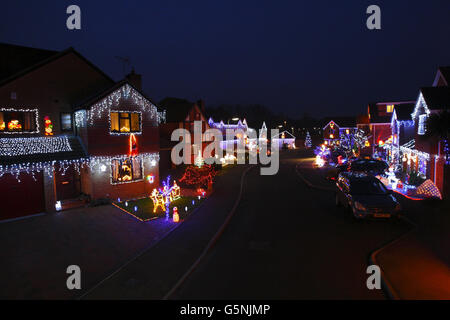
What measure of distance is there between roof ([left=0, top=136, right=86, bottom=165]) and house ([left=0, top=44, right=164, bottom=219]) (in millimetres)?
38

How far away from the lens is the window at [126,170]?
717 inches

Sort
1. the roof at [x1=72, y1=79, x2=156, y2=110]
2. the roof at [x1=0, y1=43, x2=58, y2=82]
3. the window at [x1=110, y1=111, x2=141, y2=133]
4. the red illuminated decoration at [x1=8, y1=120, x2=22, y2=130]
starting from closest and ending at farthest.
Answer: the red illuminated decoration at [x1=8, y1=120, x2=22, y2=130] < the roof at [x1=0, y1=43, x2=58, y2=82] < the roof at [x1=72, y1=79, x2=156, y2=110] < the window at [x1=110, y1=111, x2=141, y2=133]

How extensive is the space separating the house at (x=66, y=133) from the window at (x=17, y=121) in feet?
0.13

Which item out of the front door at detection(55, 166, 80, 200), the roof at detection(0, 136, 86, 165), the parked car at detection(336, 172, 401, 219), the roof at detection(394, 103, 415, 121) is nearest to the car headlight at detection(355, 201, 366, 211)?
the parked car at detection(336, 172, 401, 219)

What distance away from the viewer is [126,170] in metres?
18.8

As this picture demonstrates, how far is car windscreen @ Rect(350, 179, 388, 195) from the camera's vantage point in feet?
46.4

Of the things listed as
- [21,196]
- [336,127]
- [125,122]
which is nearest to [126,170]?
[125,122]

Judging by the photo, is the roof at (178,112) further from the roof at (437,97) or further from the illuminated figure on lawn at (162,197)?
the roof at (437,97)

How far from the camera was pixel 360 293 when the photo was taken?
736 cm

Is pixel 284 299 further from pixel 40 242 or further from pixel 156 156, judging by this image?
pixel 156 156

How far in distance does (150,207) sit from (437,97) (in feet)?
57.7

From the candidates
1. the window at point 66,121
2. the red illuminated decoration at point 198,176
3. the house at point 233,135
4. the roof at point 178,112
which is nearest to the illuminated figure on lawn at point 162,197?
the red illuminated decoration at point 198,176

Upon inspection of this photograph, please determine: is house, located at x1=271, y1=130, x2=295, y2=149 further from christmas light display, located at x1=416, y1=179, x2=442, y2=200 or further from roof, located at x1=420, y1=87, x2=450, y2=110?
christmas light display, located at x1=416, y1=179, x2=442, y2=200
